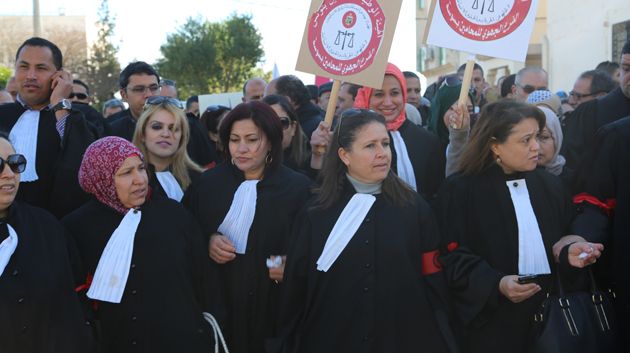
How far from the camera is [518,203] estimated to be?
4.05 m

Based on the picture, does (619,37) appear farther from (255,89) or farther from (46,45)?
(46,45)

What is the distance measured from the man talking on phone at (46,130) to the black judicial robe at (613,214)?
9.93ft

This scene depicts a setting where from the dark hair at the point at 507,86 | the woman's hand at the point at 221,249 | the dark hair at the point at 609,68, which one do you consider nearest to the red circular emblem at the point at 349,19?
the woman's hand at the point at 221,249

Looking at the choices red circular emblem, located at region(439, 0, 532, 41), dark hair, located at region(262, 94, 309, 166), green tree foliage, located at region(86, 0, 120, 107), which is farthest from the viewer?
green tree foliage, located at region(86, 0, 120, 107)

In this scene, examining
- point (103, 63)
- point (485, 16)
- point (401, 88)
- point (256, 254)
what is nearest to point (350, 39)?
point (401, 88)

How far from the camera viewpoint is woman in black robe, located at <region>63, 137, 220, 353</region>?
3.93 metres

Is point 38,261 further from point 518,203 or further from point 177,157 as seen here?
point 518,203

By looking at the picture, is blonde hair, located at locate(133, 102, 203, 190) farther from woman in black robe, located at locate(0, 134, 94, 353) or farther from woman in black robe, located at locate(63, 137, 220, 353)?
woman in black robe, located at locate(0, 134, 94, 353)

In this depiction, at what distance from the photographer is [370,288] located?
3803 mm

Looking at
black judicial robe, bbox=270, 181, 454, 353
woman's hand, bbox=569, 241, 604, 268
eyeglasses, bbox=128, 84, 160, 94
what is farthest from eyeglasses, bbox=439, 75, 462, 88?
eyeglasses, bbox=128, 84, 160, 94

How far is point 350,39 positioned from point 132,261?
222cm

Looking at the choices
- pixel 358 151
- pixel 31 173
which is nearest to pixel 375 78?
pixel 358 151

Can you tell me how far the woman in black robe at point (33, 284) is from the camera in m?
3.49

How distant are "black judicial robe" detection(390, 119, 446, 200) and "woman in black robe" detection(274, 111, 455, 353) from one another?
0.84 m
